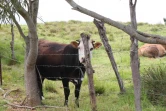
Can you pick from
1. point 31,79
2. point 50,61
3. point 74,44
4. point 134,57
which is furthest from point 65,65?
point 134,57

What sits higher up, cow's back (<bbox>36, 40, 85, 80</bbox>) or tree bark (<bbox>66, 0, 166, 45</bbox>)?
tree bark (<bbox>66, 0, 166, 45</bbox>)

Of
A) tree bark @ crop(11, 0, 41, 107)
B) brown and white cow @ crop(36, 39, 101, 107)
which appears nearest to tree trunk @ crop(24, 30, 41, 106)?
tree bark @ crop(11, 0, 41, 107)

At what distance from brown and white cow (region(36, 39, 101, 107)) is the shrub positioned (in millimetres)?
1318

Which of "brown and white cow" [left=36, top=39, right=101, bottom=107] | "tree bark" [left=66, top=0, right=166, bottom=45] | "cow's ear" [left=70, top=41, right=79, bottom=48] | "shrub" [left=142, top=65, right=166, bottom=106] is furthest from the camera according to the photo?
"brown and white cow" [left=36, top=39, right=101, bottom=107]

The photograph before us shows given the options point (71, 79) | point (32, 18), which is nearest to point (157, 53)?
point (71, 79)

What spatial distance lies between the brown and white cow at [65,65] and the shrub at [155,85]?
132 centimetres

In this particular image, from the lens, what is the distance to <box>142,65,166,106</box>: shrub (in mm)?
7281

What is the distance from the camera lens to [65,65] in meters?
8.27

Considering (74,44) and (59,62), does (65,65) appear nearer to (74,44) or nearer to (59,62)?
(59,62)

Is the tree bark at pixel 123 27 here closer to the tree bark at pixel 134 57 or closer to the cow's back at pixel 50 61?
the tree bark at pixel 134 57

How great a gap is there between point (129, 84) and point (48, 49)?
259 cm

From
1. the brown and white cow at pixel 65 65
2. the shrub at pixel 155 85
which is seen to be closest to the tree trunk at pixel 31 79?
the brown and white cow at pixel 65 65

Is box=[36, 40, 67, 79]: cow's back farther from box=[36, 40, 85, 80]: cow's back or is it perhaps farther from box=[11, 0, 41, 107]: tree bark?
box=[11, 0, 41, 107]: tree bark

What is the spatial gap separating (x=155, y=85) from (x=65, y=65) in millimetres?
2117
